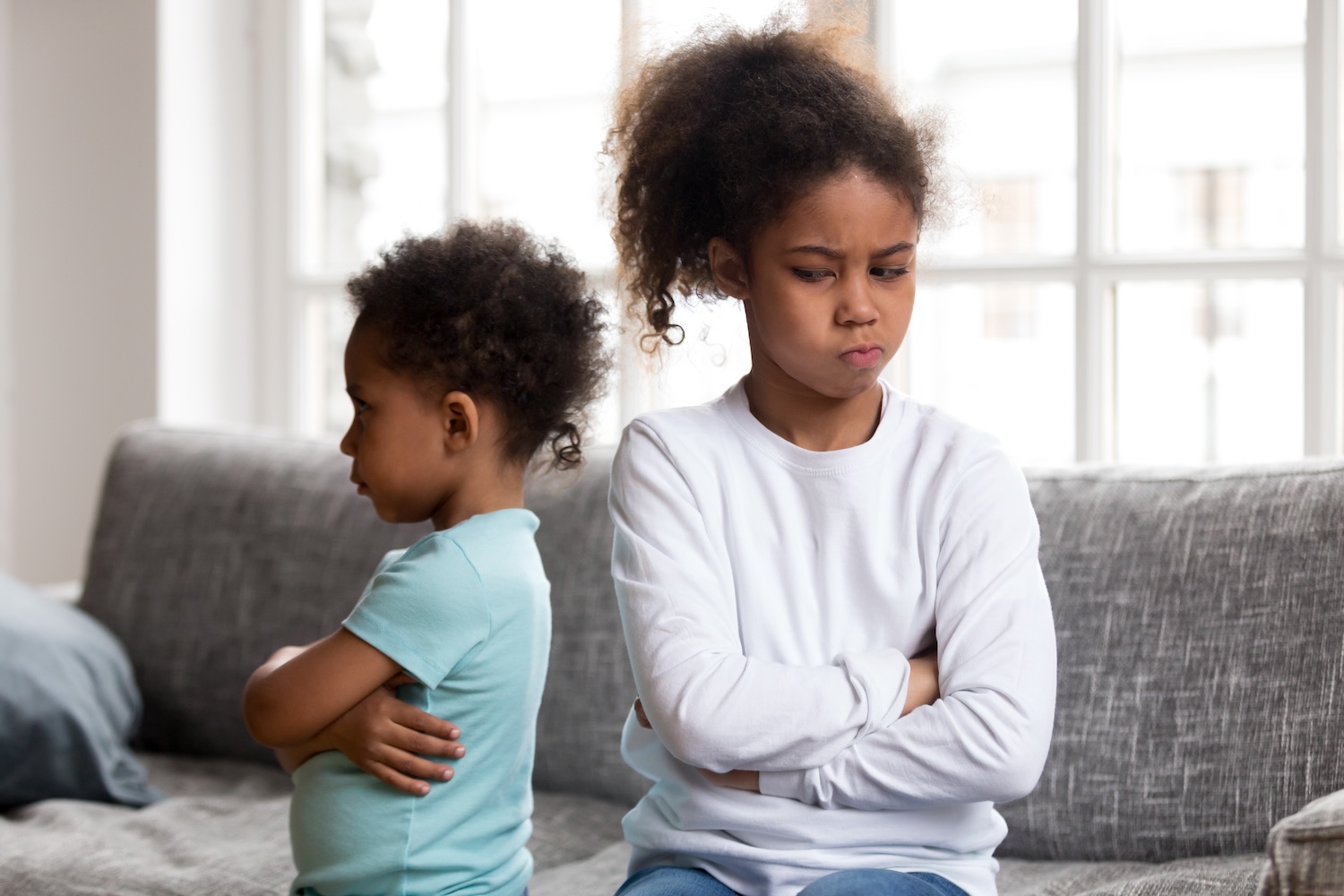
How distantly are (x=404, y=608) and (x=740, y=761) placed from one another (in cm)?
33

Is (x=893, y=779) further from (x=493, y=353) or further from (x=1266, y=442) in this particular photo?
(x=1266, y=442)

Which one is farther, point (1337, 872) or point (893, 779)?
point (893, 779)

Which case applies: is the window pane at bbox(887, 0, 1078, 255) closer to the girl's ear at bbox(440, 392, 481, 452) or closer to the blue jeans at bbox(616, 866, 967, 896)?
the girl's ear at bbox(440, 392, 481, 452)

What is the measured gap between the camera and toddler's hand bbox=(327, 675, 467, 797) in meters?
1.16

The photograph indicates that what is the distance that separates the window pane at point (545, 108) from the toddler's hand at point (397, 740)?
159cm

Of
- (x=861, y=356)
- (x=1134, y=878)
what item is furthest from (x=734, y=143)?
(x=1134, y=878)

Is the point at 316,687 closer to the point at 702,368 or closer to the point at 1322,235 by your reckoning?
the point at 702,368

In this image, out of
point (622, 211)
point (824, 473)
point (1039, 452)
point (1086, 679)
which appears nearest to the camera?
point (824, 473)

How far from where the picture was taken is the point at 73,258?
2.87 meters

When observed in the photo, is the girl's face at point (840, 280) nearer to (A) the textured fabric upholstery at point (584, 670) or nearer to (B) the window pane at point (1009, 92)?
(A) the textured fabric upholstery at point (584, 670)

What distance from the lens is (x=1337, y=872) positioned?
904 mm

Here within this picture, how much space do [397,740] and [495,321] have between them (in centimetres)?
41

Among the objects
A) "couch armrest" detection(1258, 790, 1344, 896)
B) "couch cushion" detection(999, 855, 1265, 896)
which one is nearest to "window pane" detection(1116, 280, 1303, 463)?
"couch cushion" detection(999, 855, 1265, 896)

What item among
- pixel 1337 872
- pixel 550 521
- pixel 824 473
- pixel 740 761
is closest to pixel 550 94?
pixel 550 521
